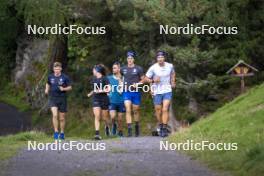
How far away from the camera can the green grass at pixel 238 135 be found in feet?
32.9

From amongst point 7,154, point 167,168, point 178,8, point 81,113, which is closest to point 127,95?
point 7,154

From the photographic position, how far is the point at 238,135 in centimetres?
1291

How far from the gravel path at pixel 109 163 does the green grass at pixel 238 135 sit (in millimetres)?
370

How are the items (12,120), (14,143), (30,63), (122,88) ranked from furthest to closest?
(30,63) < (12,120) < (122,88) < (14,143)

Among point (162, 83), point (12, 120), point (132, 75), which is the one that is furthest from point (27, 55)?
point (162, 83)

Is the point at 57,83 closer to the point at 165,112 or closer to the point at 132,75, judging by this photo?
the point at 132,75

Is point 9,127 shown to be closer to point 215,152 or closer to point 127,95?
point 127,95

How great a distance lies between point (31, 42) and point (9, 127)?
8.01 m

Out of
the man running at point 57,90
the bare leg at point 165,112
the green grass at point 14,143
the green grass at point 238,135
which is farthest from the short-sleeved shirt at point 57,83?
the green grass at point 238,135

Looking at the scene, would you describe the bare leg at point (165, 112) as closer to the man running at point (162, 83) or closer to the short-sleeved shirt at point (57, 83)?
the man running at point (162, 83)

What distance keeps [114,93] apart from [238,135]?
539 cm

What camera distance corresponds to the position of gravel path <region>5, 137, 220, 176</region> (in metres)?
9.98

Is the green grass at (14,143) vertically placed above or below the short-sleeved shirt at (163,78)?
below

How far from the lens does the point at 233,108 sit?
16656 millimetres
